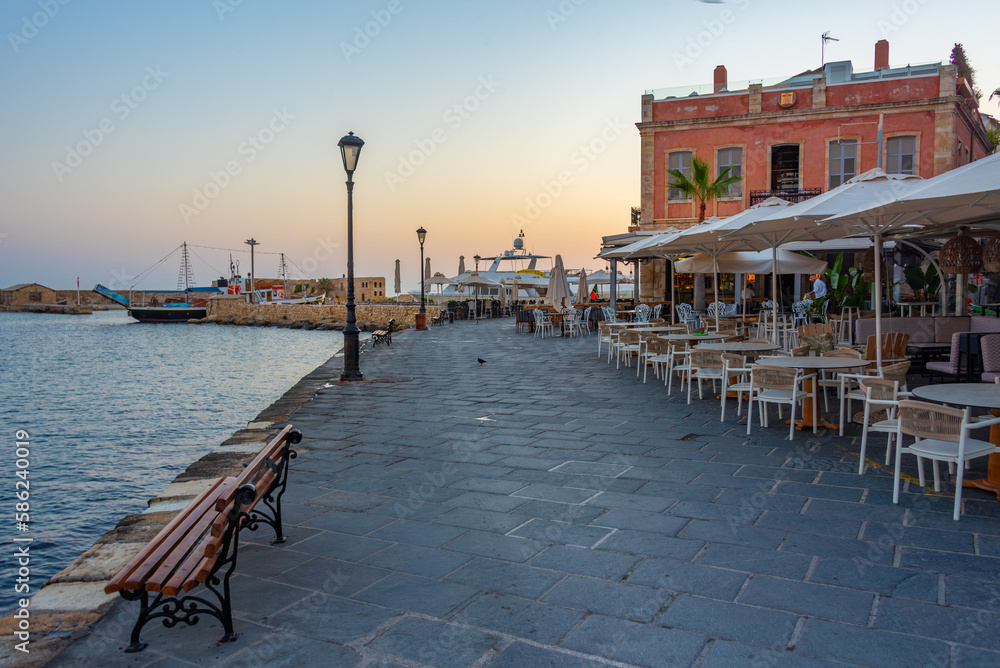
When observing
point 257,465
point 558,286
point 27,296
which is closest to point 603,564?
point 257,465

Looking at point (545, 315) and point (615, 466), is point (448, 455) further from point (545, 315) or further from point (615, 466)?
point (545, 315)

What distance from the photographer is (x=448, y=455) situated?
17.5 feet

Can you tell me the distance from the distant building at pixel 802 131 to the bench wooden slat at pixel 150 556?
20.1m

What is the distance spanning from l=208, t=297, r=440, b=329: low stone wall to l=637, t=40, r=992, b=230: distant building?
12.7 metres

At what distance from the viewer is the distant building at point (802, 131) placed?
64.2 feet

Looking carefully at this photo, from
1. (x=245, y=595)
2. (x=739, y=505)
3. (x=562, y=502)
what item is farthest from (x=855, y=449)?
(x=245, y=595)

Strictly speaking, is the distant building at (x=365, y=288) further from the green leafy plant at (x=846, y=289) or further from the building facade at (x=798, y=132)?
the green leafy plant at (x=846, y=289)

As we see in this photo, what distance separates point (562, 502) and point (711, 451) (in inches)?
69.1

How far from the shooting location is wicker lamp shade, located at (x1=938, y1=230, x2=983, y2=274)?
7930mm

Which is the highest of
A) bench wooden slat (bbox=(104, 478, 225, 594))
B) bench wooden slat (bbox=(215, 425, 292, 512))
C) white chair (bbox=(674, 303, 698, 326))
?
white chair (bbox=(674, 303, 698, 326))

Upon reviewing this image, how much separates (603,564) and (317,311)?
48.3 metres

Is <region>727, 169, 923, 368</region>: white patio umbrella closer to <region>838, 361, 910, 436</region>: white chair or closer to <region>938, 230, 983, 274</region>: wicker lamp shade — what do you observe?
<region>838, 361, 910, 436</region>: white chair

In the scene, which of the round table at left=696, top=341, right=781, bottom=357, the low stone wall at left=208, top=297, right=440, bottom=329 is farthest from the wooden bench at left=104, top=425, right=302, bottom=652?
the low stone wall at left=208, top=297, right=440, bottom=329

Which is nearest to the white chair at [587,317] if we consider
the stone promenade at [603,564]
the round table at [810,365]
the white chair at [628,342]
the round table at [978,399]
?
the white chair at [628,342]
